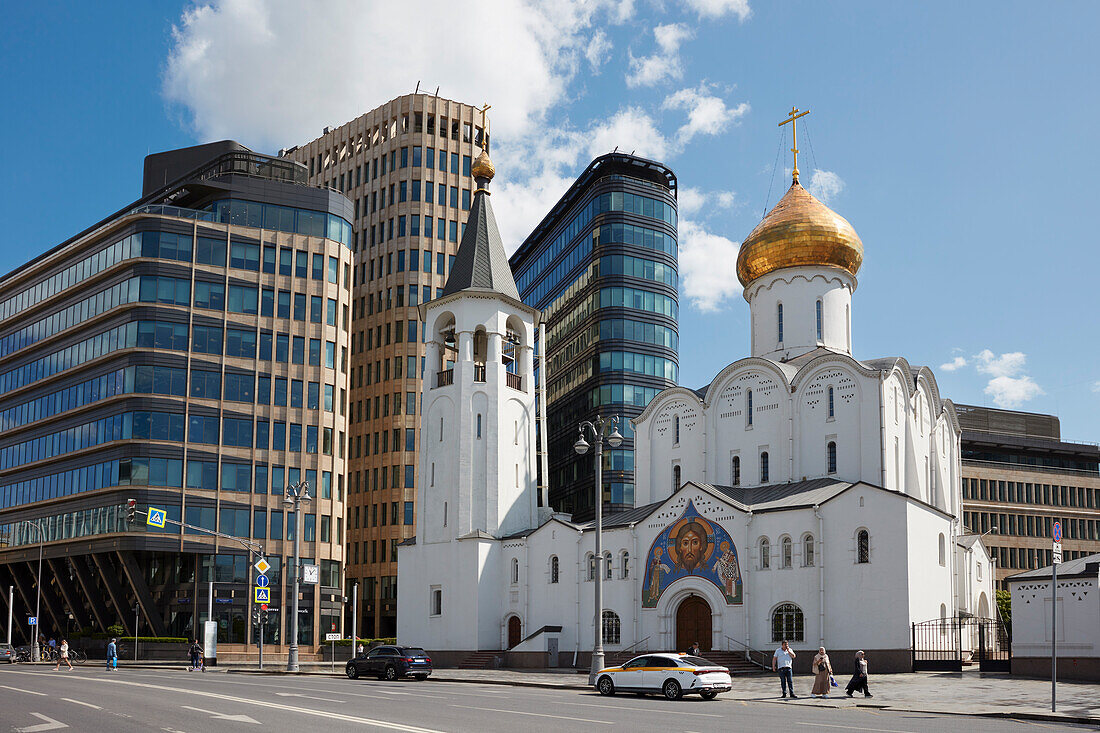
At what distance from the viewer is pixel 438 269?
Result: 94188mm

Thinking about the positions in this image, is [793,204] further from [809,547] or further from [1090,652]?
[1090,652]

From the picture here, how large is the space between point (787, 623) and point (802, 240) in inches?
745

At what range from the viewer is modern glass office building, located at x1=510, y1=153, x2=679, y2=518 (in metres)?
78.4

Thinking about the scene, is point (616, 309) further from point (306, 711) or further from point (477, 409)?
point (306, 711)

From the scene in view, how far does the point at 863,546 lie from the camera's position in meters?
41.3

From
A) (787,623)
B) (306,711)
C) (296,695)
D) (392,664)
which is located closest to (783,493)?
(787,623)

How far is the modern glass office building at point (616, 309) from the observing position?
7838 centimetres

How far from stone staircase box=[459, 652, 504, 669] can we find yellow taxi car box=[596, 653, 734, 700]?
1965 centimetres

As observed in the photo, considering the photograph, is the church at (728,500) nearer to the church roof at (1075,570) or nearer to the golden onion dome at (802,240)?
the golden onion dome at (802,240)

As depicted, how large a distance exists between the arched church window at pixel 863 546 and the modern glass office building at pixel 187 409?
134ft

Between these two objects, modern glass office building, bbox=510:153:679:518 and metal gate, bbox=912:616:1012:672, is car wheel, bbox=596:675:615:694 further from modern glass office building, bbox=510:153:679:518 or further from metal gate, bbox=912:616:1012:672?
modern glass office building, bbox=510:153:679:518

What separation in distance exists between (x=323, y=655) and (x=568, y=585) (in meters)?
29.8

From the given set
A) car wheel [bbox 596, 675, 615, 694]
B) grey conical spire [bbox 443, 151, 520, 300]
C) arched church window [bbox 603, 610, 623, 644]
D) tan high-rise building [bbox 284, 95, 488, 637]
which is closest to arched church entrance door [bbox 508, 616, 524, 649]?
arched church window [bbox 603, 610, 623, 644]

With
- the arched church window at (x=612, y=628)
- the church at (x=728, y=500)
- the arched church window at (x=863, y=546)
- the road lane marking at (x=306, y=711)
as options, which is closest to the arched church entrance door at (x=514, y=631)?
the church at (x=728, y=500)
